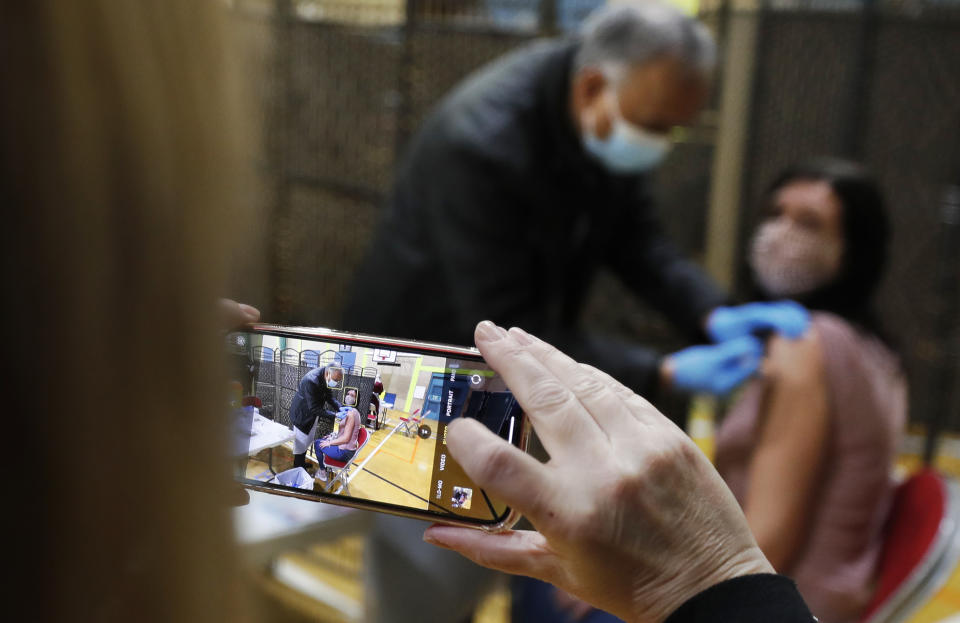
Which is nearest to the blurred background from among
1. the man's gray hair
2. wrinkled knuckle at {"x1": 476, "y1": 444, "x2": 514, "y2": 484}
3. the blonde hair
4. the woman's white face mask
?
the man's gray hair

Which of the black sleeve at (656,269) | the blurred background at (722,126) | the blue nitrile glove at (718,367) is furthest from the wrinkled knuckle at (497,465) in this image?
the blurred background at (722,126)

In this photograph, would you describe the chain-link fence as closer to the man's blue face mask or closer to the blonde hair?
the man's blue face mask

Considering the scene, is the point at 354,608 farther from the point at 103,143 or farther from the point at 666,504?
the point at 103,143

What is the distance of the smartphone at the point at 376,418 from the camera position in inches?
18.7

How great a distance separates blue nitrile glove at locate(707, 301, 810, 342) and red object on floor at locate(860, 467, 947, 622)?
274 mm

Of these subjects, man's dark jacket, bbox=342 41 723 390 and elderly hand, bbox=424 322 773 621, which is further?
man's dark jacket, bbox=342 41 723 390

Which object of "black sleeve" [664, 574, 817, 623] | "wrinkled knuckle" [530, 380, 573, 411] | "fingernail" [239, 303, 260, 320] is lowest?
"black sleeve" [664, 574, 817, 623]

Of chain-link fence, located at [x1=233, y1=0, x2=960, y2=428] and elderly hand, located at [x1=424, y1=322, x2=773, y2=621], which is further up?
chain-link fence, located at [x1=233, y1=0, x2=960, y2=428]

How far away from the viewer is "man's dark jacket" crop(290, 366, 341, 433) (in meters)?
0.48

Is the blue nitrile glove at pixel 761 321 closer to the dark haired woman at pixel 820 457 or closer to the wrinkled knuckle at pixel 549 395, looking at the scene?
the dark haired woman at pixel 820 457

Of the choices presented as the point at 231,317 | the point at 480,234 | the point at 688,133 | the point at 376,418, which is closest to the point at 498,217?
the point at 480,234

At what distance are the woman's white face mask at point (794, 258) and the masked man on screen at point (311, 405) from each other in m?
1.15

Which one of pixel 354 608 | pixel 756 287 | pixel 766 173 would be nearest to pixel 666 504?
pixel 756 287

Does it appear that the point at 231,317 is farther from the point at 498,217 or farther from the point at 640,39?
the point at 640,39
